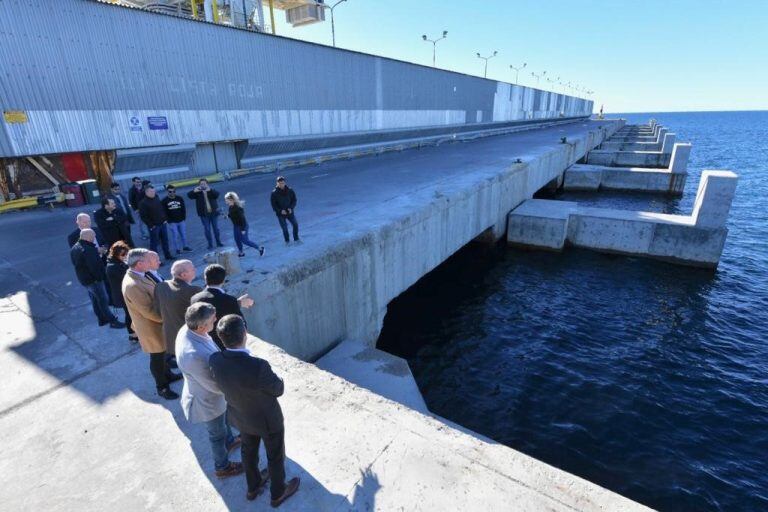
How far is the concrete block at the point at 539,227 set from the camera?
20516 mm

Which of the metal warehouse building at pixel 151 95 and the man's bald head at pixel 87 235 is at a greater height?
the metal warehouse building at pixel 151 95

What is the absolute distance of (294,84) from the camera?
88.3 feet

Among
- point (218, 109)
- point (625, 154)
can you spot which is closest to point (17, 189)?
point (218, 109)

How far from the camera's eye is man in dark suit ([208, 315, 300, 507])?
10.9ft

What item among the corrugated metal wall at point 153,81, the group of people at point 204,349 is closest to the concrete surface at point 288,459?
the group of people at point 204,349

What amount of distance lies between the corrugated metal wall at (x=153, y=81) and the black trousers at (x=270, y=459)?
732 inches

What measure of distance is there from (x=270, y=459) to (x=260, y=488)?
49cm

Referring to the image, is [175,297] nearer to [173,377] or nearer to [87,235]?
[173,377]

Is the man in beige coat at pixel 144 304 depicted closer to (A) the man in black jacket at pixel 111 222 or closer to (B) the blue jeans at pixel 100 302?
(B) the blue jeans at pixel 100 302

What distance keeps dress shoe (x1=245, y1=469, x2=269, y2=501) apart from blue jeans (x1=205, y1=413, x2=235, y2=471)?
1.29 ft

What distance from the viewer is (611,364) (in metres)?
11.4

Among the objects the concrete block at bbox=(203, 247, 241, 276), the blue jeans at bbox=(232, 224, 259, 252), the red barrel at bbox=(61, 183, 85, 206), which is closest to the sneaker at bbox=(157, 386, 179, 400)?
the concrete block at bbox=(203, 247, 241, 276)

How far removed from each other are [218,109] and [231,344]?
22346 millimetres

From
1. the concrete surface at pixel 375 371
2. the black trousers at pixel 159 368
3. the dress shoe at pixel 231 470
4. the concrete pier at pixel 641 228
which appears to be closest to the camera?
the dress shoe at pixel 231 470
